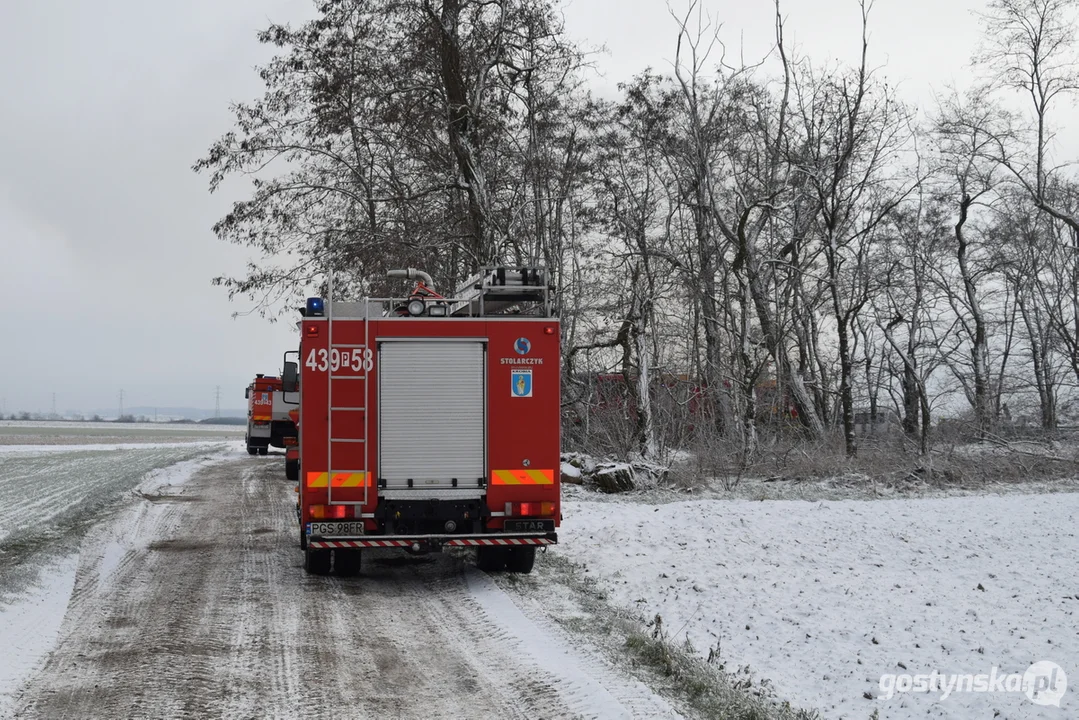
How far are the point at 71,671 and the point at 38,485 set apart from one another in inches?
701

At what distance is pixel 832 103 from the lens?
27.1m

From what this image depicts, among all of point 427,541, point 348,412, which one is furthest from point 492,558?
point 348,412

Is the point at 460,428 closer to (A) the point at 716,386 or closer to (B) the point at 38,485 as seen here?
(B) the point at 38,485

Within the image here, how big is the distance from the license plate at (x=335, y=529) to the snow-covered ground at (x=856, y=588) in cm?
271

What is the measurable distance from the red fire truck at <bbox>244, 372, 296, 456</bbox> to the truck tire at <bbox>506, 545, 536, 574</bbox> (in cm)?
2596

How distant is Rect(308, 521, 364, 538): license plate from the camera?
Result: 9695 mm

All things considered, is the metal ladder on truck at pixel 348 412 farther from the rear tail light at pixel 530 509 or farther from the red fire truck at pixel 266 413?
the red fire truck at pixel 266 413

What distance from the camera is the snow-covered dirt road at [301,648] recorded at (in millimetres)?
5949

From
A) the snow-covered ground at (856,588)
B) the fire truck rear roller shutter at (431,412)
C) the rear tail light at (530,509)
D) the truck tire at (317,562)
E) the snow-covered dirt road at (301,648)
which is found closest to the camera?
the snow-covered dirt road at (301,648)

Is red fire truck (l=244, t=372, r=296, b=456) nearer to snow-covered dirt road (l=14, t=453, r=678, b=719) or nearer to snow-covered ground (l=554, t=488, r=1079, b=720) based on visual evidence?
snow-covered ground (l=554, t=488, r=1079, b=720)

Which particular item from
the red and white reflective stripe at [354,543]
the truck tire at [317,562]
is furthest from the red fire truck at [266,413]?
the red and white reflective stripe at [354,543]

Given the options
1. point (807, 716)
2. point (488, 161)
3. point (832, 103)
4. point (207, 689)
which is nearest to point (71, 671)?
point (207, 689)

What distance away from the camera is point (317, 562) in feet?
34.5

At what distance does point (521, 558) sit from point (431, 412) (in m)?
2.03
